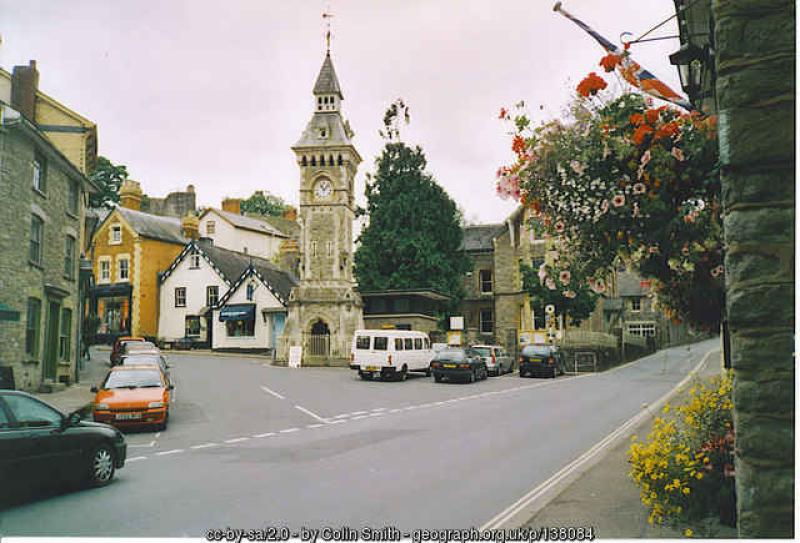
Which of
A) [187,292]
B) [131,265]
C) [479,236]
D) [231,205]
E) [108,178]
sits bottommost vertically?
[187,292]

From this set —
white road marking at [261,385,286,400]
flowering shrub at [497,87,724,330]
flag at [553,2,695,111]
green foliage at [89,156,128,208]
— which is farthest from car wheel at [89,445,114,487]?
white road marking at [261,385,286,400]

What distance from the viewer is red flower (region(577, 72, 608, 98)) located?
640cm

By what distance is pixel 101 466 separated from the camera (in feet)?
26.6

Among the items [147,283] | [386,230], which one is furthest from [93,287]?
[386,230]

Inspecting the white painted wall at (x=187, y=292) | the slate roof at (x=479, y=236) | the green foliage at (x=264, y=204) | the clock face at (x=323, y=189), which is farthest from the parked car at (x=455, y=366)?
the green foliage at (x=264, y=204)

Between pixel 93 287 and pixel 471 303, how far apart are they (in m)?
27.6

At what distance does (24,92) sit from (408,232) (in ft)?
101

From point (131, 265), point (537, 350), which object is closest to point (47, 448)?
point (537, 350)

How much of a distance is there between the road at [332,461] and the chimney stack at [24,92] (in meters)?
7.14

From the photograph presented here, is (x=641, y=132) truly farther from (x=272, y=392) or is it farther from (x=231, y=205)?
(x=231, y=205)

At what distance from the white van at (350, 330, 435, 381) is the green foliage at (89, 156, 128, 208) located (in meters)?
11.3

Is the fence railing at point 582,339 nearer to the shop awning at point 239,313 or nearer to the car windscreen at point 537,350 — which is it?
the car windscreen at point 537,350

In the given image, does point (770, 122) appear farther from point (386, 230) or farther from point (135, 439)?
point (386, 230)

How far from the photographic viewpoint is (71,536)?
5910mm
